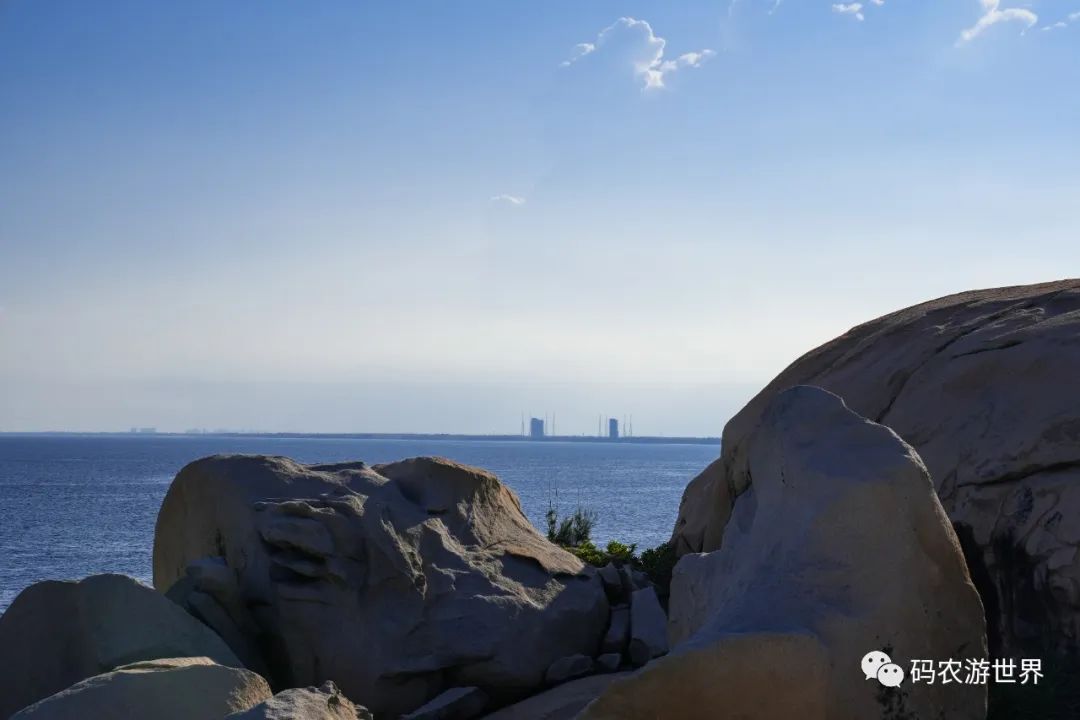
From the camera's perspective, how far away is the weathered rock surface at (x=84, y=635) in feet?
27.3

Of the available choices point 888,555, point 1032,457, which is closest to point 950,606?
point 888,555

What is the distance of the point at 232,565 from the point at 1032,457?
760 cm

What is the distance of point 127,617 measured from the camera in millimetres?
8492

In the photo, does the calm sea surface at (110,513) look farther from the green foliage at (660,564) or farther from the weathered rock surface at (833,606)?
the weathered rock surface at (833,606)

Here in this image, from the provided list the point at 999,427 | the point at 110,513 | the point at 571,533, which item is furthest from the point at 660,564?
the point at 110,513

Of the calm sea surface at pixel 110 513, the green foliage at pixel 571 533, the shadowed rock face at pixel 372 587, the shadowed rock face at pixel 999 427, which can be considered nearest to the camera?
the shadowed rock face at pixel 999 427

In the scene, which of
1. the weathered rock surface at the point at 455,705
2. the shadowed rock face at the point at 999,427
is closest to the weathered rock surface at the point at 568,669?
the weathered rock surface at the point at 455,705

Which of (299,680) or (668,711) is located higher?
(668,711)

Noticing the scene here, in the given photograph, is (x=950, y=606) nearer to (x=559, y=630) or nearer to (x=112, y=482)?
(x=559, y=630)

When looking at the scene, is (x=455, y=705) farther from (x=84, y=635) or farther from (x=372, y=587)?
(x=84, y=635)

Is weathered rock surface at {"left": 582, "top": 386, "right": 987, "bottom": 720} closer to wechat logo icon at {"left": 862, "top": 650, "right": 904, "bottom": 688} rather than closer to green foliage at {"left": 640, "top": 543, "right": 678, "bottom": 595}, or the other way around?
wechat logo icon at {"left": 862, "top": 650, "right": 904, "bottom": 688}

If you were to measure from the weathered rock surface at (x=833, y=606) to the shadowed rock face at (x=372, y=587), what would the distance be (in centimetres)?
370

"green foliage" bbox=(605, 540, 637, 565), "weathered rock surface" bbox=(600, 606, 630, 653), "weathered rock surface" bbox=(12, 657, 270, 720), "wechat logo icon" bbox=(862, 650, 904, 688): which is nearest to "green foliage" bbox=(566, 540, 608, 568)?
"green foliage" bbox=(605, 540, 637, 565)

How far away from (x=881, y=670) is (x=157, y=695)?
4497 millimetres
